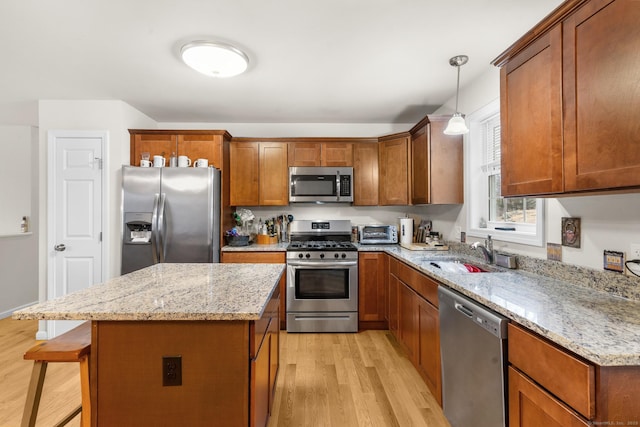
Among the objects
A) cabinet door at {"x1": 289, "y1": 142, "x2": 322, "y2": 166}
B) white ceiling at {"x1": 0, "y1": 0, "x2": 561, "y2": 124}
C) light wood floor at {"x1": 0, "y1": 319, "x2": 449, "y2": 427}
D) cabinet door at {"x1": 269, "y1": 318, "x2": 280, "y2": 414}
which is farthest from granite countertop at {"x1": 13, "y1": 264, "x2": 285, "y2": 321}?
cabinet door at {"x1": 289, "y1": 142, "x2": 322, "y2": 166}

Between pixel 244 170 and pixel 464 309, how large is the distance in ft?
9.42

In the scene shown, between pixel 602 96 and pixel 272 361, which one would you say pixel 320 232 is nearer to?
pixel 272 361

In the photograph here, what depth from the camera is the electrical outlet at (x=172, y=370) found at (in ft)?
3.72

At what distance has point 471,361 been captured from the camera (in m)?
1.43

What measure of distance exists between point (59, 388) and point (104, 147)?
227cm

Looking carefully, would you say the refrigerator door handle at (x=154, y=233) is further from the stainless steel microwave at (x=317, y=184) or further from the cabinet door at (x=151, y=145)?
the stainless steel microwave at (x=317, y=184)

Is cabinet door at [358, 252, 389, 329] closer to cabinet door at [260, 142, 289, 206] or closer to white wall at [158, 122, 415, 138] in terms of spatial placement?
cabinet door at [260, 142, 289, 206]

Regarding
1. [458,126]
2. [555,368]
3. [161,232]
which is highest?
[458,126]

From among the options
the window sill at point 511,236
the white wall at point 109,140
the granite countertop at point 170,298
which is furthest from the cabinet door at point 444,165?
the white wall at point 109,140

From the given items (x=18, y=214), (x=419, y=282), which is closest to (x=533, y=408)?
(x=419, y=282)

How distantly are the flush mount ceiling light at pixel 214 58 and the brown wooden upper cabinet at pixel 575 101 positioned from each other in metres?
1.74

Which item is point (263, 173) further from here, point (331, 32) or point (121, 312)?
point (121, 312)

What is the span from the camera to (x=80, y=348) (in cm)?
119

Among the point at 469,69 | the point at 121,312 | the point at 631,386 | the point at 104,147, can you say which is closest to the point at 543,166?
the point at 631,386
